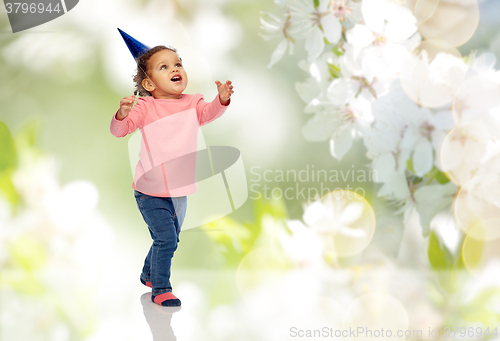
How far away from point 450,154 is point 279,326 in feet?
1.41

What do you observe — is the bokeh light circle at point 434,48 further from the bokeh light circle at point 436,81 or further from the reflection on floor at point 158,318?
the reflection on floor at point 158,318

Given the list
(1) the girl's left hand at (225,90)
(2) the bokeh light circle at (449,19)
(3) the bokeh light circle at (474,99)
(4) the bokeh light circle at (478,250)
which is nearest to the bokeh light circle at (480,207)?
(4) the bokeh light circle at (478,250)

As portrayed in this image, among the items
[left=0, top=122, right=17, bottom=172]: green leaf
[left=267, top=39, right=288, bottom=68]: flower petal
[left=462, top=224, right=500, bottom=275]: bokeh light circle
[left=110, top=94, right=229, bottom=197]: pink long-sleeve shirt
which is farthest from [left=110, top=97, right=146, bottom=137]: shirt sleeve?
[left=462, top=224, right=500, bottom=275]: bokeh light circle

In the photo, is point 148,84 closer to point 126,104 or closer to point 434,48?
point 126,104

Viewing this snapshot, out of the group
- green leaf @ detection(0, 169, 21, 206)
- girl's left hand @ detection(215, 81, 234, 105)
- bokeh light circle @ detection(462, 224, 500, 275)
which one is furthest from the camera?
green leaf @ detection(0, 169, 21, 206)

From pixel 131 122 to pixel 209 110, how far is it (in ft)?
0.50

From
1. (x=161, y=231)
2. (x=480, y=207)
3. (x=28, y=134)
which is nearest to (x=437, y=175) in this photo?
(x=480, y=207)

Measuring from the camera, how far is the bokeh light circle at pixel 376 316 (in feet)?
2.24

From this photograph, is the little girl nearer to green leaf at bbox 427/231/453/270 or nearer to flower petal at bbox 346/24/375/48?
flower petal at bbox 346/24/375/48

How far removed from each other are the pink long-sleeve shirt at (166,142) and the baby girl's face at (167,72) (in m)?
Answer: 0.03

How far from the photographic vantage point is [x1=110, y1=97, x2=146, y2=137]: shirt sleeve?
30.5 inches

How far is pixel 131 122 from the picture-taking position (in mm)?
805

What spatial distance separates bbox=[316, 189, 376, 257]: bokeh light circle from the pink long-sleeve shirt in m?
0.37

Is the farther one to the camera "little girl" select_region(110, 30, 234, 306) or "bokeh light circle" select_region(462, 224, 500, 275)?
"bokeh light circle" select_region(462, 224, 500, 275)
